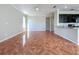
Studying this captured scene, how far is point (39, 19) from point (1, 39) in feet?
37.4

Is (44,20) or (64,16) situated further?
(44,20)

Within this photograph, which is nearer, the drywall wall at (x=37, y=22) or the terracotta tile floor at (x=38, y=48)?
the terracotta tile floor at (x=38, y=48)

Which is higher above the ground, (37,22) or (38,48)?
(37,22)

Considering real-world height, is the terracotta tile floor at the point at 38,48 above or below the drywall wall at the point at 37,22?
below

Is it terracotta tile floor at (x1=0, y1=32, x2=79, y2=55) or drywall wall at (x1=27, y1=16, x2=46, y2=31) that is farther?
drywall wall at (x1=27, y1=16, x2=46, y2=31)

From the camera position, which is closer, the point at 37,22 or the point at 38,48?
the point at 38,48

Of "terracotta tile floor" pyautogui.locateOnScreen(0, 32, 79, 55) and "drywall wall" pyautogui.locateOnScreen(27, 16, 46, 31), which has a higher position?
"drywall wall" pyautogui.locateOnScreen(27, 16, 46, 31)

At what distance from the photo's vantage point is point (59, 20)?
1187cm
